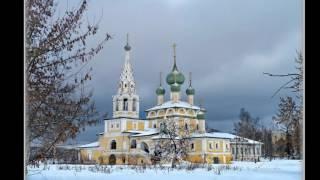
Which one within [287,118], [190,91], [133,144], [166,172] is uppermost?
[190,91]

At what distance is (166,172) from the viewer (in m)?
1.86

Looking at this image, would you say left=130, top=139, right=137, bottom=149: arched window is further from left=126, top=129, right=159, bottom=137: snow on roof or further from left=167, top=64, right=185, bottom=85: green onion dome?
left=167, top=64, right=185, bottom=85: green onion dome

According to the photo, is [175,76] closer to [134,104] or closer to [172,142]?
[134,104]

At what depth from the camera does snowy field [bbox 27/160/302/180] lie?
1.77m

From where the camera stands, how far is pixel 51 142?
186 cm

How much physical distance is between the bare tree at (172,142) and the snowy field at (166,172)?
143 millimetres

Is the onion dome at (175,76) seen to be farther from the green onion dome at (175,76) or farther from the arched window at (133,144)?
the arched window at (133,144)

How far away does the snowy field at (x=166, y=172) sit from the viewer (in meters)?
1.77

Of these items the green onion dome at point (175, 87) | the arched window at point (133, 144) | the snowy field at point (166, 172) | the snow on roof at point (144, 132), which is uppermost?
the green onion dome at point (175, 87)

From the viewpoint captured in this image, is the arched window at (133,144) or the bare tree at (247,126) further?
the arched window at (133,144)

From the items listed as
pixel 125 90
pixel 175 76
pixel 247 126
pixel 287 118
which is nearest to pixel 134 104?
pixel 125 90

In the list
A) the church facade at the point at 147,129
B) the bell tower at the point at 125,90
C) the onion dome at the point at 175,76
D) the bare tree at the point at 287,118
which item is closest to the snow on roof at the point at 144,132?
the church facade at the point at 147,129

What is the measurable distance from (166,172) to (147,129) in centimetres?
30
